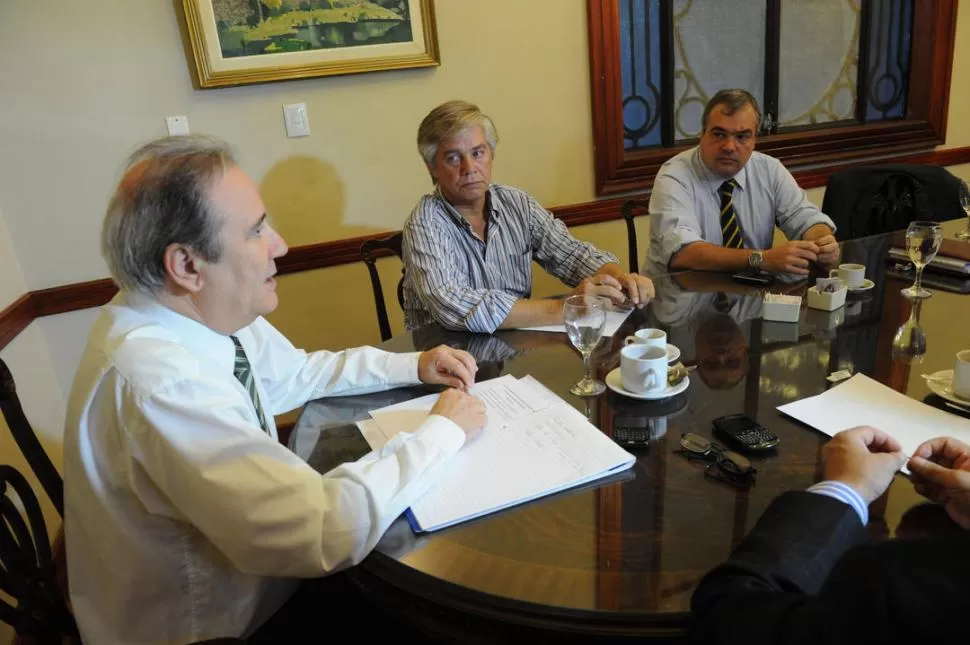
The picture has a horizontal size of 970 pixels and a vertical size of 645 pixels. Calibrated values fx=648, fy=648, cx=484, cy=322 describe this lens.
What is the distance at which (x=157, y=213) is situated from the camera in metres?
0.90

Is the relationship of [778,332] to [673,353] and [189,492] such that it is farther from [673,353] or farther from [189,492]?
[189,492]

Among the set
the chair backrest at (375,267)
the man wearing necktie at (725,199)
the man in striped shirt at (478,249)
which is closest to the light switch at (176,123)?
the chair backrest at (375,267)

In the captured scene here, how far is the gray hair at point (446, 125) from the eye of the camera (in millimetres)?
1782

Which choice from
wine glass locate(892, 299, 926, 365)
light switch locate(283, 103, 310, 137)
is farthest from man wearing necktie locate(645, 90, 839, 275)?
light switch locate(283, 103, 310, 137)

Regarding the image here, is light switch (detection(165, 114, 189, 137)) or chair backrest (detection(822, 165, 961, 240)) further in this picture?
chair backrest (detection(822, 165, 961, 240))

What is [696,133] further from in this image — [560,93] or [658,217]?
[658,217]

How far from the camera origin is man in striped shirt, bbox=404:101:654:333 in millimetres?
Answer: 1569

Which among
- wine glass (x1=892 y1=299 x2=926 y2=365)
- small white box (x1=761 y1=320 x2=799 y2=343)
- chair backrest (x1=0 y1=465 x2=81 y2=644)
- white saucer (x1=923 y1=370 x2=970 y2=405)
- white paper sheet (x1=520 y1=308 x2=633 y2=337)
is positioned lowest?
chair backrest (x1=0 y1=465 x2=81 y2=644)

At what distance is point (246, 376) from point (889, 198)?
93.6 inches

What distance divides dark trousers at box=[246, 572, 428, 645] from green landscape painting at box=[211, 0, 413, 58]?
185 cm

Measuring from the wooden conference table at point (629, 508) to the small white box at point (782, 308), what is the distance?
0.08 feet

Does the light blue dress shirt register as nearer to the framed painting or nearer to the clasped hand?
the clasped hand

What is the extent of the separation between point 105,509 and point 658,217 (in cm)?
181

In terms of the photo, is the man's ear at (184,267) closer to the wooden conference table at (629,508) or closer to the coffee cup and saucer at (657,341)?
the wooden conference table at (629,508)
